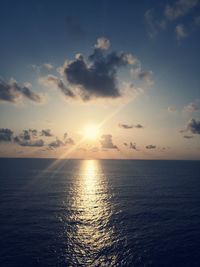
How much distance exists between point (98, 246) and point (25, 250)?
17242 mm

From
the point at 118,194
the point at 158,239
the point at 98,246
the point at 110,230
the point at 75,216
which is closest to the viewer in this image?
the point at 98,246

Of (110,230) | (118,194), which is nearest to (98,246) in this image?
(110,230)

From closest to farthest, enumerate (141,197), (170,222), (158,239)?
(158,239) → (170,222) → (141,197)

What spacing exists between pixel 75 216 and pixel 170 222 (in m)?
32.4

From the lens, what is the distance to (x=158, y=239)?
5634 cm

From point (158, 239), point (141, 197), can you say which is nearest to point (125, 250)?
point (158, 239)

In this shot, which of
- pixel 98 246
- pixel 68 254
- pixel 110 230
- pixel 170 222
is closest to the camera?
pixel 68 254

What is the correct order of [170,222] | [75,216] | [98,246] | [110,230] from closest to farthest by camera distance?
[98,246], [110,230], [170,222], [75,216]

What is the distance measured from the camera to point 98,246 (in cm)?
5281

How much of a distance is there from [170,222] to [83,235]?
28.9 metres

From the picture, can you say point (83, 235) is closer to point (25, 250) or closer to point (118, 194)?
point (25, 250)

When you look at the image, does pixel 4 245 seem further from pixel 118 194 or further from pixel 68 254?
pixel 118 194

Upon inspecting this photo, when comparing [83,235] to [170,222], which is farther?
[170,222]

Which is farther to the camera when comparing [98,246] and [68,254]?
[98,246]
